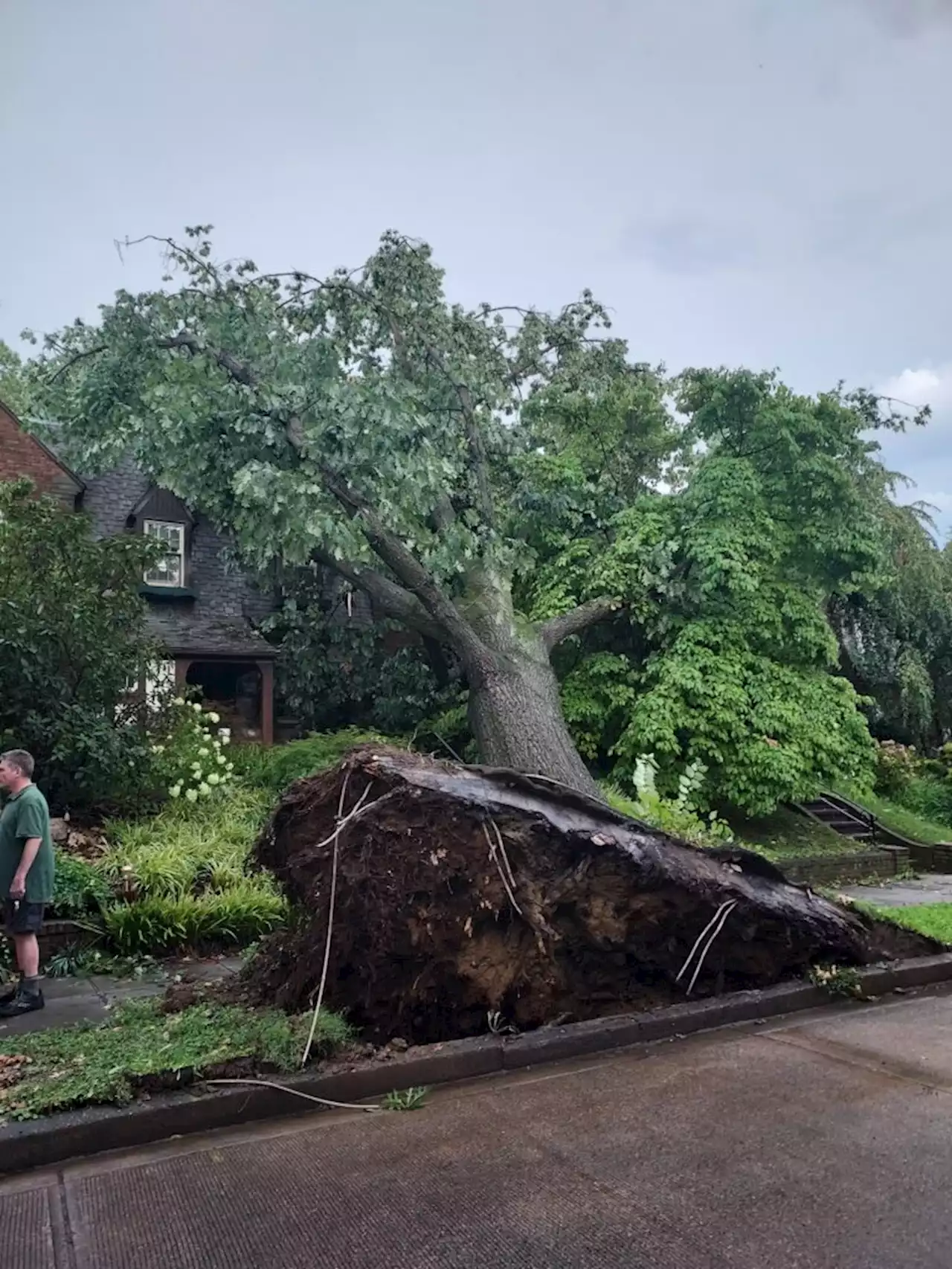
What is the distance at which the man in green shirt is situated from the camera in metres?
6.06

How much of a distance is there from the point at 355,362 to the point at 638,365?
5533 mm

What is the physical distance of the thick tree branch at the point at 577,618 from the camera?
14.3m

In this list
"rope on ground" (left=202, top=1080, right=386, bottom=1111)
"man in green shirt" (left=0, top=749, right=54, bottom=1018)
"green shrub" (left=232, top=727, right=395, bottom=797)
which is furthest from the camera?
Answer: "green shrub" (left=232, top=727, right=395, bottom=797)

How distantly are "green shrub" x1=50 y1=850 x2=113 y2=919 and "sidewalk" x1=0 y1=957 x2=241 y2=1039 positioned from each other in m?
0.80

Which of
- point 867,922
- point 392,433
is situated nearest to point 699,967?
point 867,922

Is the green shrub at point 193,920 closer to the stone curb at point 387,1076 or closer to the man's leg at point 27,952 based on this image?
the man's leg at point 27,952

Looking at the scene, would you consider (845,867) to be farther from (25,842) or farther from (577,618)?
(25,842)

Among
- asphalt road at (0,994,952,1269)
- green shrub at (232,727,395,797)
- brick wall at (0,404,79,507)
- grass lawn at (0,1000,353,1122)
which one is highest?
brick wall at (0,404,79,507)

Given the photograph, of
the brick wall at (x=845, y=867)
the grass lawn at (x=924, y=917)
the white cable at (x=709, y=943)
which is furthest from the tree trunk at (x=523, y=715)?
the white cable at (x=709, y=943)

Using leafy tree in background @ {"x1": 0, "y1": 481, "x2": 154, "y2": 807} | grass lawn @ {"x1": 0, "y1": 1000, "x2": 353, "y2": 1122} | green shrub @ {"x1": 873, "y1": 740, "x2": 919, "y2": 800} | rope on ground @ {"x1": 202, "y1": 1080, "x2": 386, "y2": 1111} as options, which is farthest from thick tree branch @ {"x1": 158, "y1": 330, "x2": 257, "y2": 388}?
green shrub @ {"x1": 873, "y1": 740, "x2": 919, "y2": 800}

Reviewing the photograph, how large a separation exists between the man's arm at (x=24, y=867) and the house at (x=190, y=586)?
1043 cm

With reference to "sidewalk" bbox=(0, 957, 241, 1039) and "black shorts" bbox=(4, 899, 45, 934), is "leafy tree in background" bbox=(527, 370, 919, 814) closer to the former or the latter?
"sidewalk" bbox=(0, 957, 241, 1039)

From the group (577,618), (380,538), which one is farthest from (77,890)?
(577,618)

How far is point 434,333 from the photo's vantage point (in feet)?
48.8
